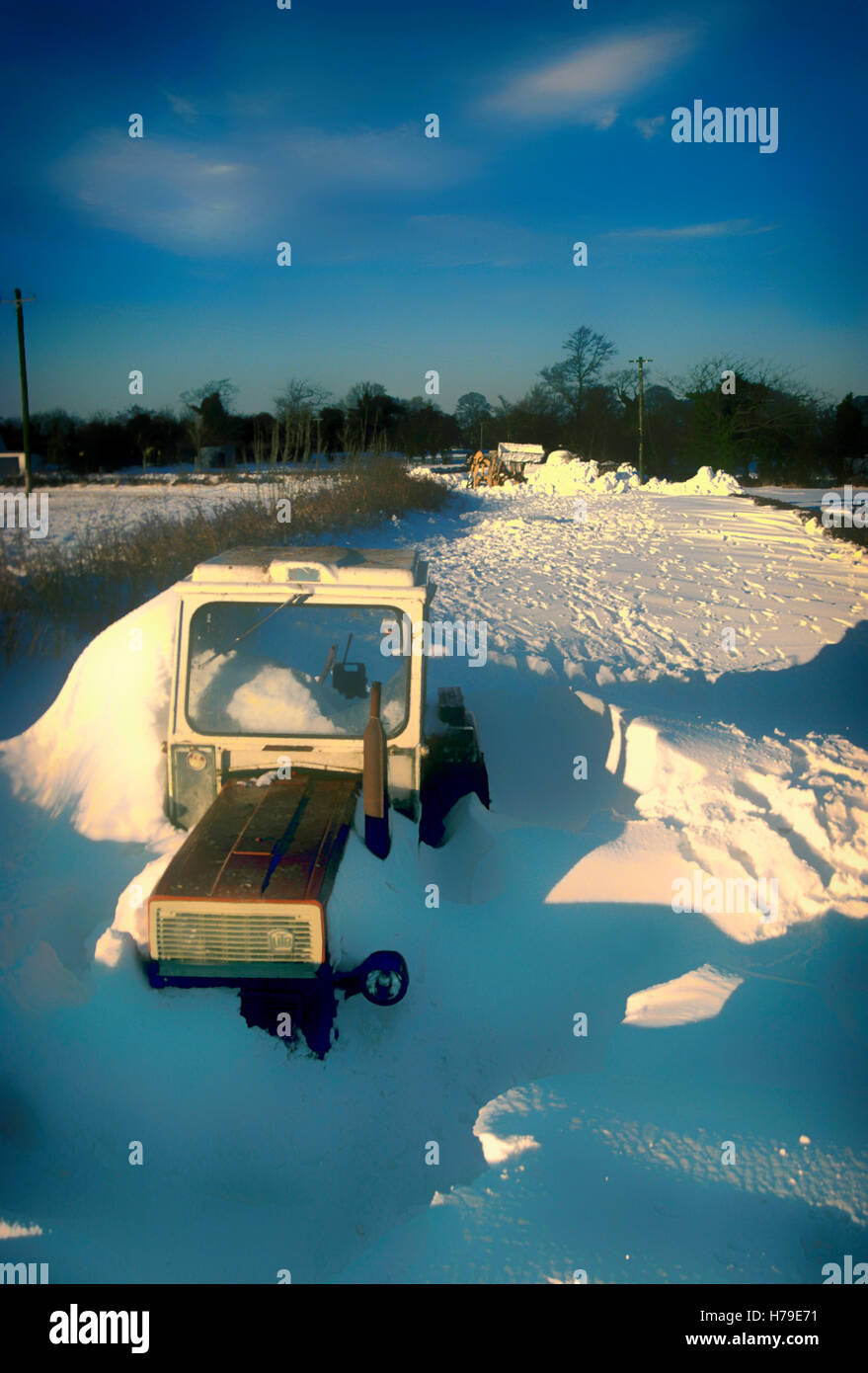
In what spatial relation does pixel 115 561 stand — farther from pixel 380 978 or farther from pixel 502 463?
pixel 502 463

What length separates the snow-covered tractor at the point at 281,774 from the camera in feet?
9.29

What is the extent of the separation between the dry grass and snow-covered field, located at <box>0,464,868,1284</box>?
5742 mm

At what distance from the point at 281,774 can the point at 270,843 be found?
0.58 m

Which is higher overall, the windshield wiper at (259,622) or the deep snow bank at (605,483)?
the deep snow bank at (605,483)

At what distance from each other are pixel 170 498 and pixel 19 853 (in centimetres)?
2067

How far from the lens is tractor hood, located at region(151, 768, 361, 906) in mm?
2861

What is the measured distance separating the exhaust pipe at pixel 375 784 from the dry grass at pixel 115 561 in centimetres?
753

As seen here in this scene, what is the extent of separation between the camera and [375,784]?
3260 millimetres

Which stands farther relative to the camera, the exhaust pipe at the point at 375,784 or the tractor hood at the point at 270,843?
the exhaust pipe at the point at 375,784
